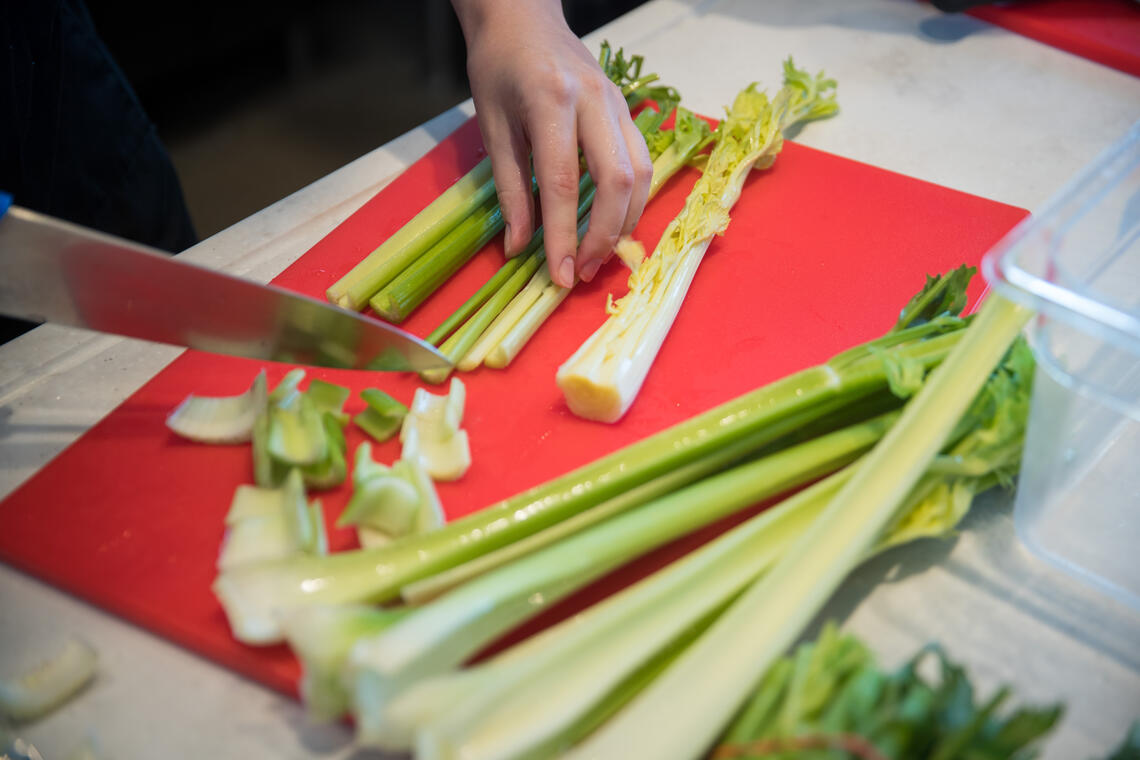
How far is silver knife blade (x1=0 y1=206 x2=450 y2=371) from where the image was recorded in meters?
1.50

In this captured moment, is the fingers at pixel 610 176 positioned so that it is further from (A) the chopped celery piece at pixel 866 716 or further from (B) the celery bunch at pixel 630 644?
(A) the chopped celery piece at pixel 866 716

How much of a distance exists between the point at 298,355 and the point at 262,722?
0.78m

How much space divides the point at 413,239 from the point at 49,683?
1.30m

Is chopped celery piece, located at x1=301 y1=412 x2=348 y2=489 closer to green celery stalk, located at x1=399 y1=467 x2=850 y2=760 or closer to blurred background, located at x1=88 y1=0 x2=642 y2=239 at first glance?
green celery stalk, located at x1=399 y1=467 x2=850 y2=760

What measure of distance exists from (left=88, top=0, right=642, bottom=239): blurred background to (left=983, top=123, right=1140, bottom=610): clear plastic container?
414 cm

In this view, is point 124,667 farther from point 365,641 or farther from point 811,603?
point 811,603

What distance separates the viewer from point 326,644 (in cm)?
115

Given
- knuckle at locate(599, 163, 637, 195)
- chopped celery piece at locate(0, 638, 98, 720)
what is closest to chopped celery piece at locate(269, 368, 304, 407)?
chopped celery piece at locate(0, 638, 98, 720)

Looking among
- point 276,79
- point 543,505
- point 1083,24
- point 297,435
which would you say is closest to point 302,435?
point 297,435

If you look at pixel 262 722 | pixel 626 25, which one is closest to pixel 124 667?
pixel 262 722

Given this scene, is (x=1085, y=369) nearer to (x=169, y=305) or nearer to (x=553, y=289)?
(x=553, y=289)

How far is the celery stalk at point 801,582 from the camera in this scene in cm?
119

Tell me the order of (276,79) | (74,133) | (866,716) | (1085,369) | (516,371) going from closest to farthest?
(866,716) → (1085,369) → (516,371) → (74,133) → (276,79)

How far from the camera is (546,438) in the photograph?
184 cm
